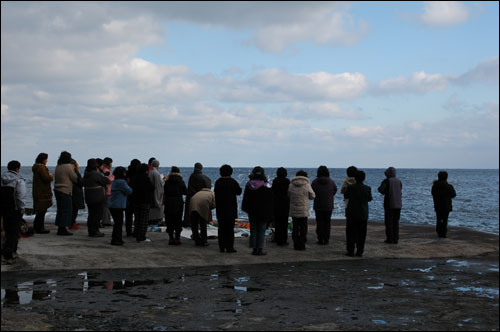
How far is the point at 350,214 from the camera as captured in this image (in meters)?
12.9

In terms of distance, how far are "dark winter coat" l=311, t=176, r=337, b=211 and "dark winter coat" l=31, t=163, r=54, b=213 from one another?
649cm

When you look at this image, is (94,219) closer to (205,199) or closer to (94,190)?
(94,190)

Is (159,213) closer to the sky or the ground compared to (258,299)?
closer to the sky

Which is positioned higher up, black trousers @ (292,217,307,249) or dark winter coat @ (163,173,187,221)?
dark winter coat @ (163,173,187,221)

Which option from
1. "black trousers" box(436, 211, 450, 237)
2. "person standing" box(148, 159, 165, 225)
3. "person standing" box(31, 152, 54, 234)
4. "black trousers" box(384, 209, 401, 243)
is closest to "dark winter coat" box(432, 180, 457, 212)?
"black trousers" box(436, 211, 450, 237)

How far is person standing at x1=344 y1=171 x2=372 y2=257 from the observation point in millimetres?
12781

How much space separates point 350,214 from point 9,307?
7856 millimetres

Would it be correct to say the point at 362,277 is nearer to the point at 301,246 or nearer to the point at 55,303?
the point at 301,246

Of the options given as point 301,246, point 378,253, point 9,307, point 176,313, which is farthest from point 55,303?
point 378,253

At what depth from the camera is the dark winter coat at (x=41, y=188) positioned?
12.8 meters

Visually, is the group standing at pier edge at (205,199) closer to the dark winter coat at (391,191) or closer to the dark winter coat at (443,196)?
the dark winter coat at (391,191)

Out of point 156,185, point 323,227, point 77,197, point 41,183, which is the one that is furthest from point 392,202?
point 41,183

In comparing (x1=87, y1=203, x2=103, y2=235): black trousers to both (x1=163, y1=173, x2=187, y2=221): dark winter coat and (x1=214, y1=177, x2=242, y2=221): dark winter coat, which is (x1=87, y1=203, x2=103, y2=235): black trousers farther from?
(x1=214, y1=177, x2=242, y2=221): dark winter coat

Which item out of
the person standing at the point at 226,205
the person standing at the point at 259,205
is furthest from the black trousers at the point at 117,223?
the person standing at the point at 259,205
